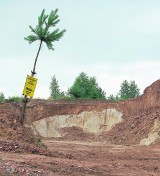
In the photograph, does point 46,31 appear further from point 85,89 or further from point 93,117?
point 85,89

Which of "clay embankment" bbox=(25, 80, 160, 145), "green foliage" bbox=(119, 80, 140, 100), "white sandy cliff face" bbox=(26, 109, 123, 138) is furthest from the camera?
"green foliage" bbox=(119, 80, 140, 100)

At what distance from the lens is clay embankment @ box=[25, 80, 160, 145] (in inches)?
1918

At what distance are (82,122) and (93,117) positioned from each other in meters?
1.32

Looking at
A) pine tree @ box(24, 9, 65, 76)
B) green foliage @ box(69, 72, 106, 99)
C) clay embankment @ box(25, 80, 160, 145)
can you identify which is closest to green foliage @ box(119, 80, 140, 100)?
green foliage @ box(69, 72, 106, 99)

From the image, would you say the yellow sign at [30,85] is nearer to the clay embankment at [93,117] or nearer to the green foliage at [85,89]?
the clay embankment at [93,117]

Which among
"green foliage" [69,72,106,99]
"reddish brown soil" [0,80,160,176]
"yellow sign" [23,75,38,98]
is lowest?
"reddish brown soil" [0,80,160,176]

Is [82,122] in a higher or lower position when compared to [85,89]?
lower

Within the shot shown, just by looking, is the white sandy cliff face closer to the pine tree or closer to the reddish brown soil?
the reddish brown soil

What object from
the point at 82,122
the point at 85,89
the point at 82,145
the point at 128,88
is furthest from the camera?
the point at 128,88

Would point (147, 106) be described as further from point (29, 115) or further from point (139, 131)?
point (29, 115)

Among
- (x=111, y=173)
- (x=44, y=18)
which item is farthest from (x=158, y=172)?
(x=44, y=18)

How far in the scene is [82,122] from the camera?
179ft

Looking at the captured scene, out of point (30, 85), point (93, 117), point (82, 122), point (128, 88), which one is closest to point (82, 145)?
point (30, 85)

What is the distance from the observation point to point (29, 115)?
181 feet
